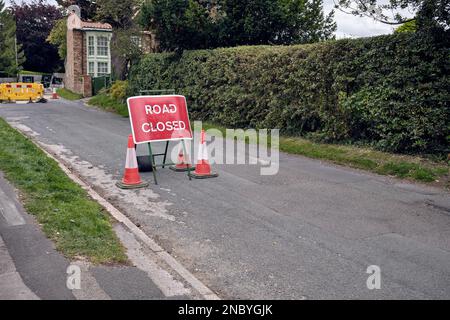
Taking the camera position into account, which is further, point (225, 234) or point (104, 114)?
point (104, 114)

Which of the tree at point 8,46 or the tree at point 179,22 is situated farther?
the tree at point 8,46

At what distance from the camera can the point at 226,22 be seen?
19.5m

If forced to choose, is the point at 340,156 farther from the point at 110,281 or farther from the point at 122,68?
the point at 122,68

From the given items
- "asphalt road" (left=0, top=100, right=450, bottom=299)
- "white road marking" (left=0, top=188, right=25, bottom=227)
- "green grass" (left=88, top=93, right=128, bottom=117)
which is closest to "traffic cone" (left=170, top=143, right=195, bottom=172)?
"asphalt road" (left=0, top=100, right=450, bottom=299)

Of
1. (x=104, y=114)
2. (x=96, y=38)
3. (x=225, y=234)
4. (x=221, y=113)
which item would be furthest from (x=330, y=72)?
(x=96, y=38)

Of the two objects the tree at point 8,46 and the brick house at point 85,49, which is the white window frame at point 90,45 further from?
the tree at point 8,46

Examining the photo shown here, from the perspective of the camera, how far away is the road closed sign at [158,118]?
9.07m

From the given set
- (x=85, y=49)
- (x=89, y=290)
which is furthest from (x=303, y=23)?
(x=85, y=49)

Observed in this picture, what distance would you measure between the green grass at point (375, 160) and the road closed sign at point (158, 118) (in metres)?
3.76

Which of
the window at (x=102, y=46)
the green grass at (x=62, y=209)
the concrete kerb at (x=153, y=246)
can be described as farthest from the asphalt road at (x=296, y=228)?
the window at (x=102, y=46)

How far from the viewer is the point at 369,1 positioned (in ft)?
37.2

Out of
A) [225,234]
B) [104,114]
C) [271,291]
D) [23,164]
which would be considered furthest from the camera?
[104,114]

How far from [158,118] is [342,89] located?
16.9ft
